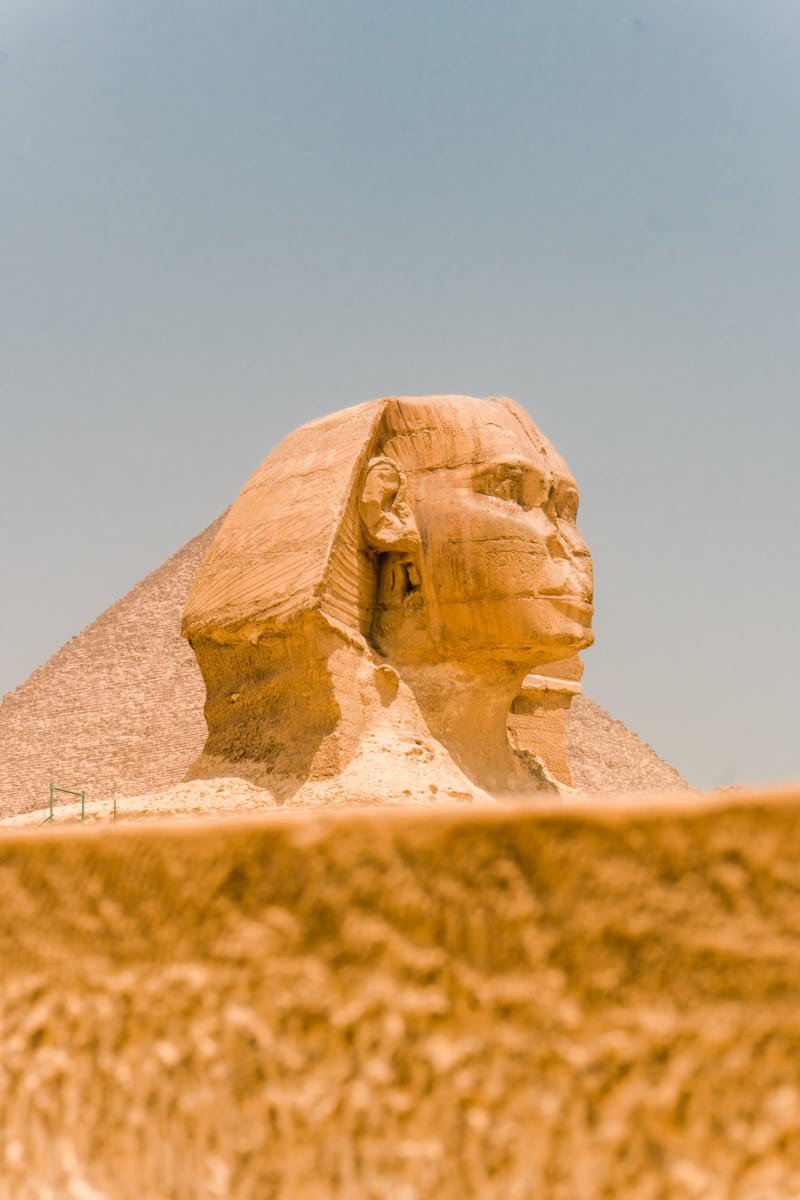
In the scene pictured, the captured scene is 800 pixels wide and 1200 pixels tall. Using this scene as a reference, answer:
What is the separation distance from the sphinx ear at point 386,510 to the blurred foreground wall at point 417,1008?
13.0 feet

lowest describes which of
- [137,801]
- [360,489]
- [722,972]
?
[722,972]

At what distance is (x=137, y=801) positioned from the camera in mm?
5930

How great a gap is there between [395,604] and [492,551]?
1.61ft

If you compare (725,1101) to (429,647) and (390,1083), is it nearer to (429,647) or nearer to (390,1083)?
(390,1083)

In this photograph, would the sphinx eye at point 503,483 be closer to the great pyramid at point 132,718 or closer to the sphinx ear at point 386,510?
the sphinx ear at point 386,510

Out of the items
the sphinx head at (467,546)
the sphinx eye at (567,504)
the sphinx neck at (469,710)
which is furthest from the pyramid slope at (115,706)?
the sphinx head at (467,546)

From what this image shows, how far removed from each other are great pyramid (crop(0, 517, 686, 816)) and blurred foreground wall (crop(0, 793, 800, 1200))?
69.0 metres

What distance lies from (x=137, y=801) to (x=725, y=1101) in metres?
4.87

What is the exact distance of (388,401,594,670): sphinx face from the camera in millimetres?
5562

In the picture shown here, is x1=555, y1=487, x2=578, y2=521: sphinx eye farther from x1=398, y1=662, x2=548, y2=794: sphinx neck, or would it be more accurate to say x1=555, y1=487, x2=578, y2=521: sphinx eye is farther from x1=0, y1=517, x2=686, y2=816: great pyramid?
x1=0, y1=517, x2=686, y2=816: great pyramid

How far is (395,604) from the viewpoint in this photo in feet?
19.1

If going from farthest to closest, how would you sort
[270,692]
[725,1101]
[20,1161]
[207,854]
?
[270,692] → [20,1161] → [207,854] → [725,1101]

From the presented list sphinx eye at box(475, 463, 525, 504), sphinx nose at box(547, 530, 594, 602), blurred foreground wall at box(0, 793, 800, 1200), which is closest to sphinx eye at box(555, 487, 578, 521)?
sphinx nose at box(547, 530, 594, 602)

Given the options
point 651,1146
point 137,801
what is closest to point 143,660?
point 137,801
